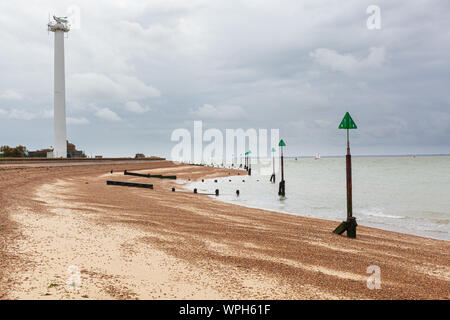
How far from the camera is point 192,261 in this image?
6.77 meters

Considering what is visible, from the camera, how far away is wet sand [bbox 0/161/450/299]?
524 cm

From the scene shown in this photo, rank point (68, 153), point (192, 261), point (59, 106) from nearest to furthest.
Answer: point (192, 261), point (59, 106), point (68, 153)

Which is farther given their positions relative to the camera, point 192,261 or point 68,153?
point 68,153

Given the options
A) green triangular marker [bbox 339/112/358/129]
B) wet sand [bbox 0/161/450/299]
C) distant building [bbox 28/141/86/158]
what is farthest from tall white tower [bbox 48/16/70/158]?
green triangular marker [bbox 339/112/358/129]

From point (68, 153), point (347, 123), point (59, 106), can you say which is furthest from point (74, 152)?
point (347, 123)

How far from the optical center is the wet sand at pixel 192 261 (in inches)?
206

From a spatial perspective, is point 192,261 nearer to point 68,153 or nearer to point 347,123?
point 347,123

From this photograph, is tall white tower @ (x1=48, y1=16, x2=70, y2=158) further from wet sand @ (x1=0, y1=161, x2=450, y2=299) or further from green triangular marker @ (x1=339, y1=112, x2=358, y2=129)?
green triangular marker @ (x1=339, y1=112, x2=358, y2=129)

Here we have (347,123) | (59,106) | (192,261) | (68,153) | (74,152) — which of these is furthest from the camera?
(74,152)

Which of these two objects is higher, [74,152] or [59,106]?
[59,106]

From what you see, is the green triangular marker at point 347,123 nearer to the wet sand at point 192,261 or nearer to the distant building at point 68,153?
the wet sand at point 192,261

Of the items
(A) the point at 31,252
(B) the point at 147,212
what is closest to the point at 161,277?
(A) the point at 31,252

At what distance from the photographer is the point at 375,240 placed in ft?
37.0
